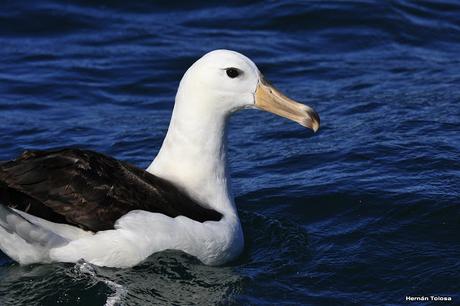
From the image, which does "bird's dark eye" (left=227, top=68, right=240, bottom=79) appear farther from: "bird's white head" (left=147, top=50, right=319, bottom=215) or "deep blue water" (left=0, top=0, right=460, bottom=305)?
"deep blue water" (left=0, top=0, right=460, bottom=305)

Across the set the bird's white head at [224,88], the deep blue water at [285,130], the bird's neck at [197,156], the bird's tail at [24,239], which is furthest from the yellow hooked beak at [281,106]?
the bird's tail at [24,239]

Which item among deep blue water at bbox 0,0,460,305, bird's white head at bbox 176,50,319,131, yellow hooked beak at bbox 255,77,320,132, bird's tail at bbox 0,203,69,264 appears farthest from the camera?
yellow hooked beak at bbox 255,77,320,132

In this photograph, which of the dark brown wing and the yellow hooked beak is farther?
the yellow hooked beak

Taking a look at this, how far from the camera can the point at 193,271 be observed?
8344 millimetres

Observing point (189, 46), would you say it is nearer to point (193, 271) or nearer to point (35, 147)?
point (35, 147)

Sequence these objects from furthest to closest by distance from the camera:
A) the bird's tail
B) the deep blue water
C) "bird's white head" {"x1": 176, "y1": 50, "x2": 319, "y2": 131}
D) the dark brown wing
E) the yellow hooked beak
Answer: the yellow hooked beak
"bird's white head" {"x1": 176, "y1": 50, "x2": 319, "y2": 131}
the deep blue water
the dark brown wing
the bird's tail

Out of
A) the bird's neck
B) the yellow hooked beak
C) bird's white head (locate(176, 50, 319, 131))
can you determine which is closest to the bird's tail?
the bird's neck

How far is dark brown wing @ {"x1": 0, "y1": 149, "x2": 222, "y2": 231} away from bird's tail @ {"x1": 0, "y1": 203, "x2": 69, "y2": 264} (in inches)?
3.4

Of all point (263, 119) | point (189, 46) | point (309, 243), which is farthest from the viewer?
point (189, 46)

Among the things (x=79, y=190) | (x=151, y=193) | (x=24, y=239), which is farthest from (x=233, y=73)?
(x=24, y=239)

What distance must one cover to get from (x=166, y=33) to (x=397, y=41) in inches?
147

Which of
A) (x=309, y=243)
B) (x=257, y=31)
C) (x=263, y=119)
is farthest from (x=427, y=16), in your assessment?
(x=309, y=243)

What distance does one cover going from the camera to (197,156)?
884 cm

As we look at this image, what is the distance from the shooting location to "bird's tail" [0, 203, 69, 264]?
7.73 meters
